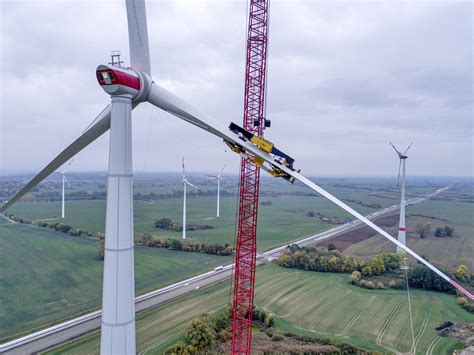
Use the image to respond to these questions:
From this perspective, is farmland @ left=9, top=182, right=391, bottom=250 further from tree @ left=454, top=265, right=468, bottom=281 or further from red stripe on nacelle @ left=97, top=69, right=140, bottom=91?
red stripe on nacelle @ left=97, top=69, right=140, bottom=91

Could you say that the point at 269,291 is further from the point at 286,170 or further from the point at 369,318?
the point at 286,170

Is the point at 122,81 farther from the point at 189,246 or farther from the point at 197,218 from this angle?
the point at 197,218

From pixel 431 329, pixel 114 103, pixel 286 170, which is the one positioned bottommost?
pixel 431 329

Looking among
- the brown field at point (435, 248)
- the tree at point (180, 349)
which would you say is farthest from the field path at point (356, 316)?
the brown field at point (435, 248)

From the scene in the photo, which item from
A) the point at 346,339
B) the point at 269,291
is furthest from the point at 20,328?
the point at 346,339

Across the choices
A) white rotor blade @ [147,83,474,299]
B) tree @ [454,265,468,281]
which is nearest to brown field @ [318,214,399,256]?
tree @ [454,265,468,281]

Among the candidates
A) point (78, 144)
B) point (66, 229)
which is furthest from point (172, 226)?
point (78, 144)
